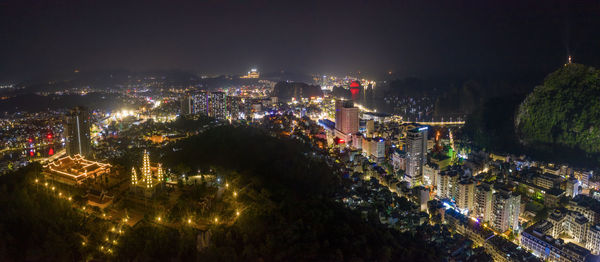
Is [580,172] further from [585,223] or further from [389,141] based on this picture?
[389,141]

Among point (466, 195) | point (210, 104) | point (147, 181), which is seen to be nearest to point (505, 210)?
point (466, 195)

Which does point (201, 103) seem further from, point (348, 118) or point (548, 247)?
point (548, 247)

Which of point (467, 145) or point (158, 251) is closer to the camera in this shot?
point (158, 251)

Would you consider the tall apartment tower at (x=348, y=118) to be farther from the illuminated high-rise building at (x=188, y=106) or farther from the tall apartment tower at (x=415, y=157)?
the illuminated high-rise building at (x=188, y=106)

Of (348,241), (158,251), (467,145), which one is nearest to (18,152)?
(158,251)

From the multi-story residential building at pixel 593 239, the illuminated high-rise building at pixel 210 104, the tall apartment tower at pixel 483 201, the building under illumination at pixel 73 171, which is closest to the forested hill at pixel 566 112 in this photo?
the multi-story residential building at pixel 593 239

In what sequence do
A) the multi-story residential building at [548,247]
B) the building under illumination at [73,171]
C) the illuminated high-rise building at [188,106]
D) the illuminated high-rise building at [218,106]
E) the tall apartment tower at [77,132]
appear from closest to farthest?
1. the building under illumination at [73,171]
2. the multi-story residential building at [548,247]
3. the tall apartment tower at [77,132]
4. the illuminated high-rise building at [188,106]
5. the illuminated high-rise building at [218,106]

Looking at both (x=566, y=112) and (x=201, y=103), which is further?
(x=201, y=103)
